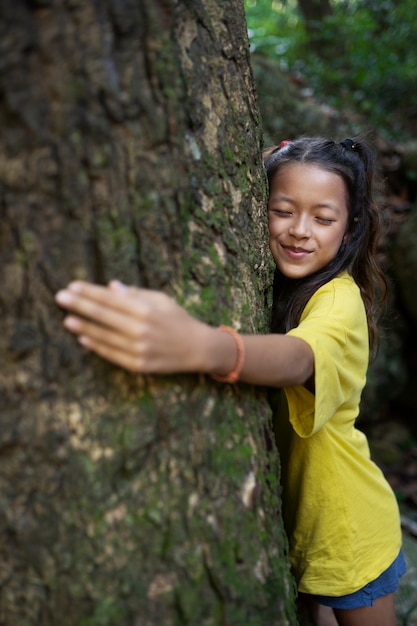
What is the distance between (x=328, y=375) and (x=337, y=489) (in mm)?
525

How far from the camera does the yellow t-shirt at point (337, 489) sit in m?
1.84

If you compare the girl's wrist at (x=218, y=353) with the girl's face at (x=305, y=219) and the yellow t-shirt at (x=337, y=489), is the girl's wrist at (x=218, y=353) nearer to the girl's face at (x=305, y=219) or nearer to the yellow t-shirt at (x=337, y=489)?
the yellow t-shirt at (x=337, y=489)

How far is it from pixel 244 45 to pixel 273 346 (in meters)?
0.87

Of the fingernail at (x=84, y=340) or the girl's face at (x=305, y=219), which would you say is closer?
the fingernail at (x=84, y=340)

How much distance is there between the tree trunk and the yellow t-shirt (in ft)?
1.59

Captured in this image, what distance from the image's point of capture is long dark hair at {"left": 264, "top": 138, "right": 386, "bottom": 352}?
2061 millimetres

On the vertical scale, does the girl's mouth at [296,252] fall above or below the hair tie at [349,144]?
below

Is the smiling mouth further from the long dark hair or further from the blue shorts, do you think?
the blue shorts

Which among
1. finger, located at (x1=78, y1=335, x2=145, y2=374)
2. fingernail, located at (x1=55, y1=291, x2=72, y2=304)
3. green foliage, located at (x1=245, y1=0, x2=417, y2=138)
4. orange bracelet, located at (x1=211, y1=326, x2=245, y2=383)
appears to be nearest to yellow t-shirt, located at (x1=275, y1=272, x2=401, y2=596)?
orange bracelet, located at (x1=211, y1=326, x2=245, y2=383)

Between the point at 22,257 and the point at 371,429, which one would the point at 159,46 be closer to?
the point at 22,257

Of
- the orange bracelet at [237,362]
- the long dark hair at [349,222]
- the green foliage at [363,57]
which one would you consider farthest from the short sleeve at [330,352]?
the green foliage at [363,57]

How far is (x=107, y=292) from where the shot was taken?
1.18 metres

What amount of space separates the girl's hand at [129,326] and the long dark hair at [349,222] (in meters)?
0.83

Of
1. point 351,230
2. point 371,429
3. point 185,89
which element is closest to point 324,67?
point 371,429
